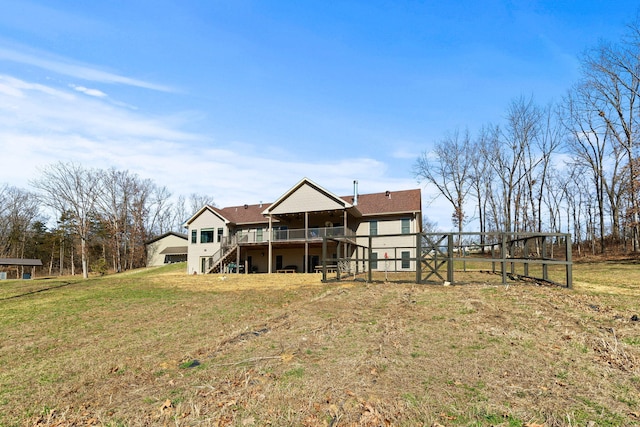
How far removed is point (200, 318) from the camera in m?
9.83

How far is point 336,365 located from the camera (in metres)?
5.37

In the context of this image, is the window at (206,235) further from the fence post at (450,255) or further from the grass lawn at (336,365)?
the fence post at (450,255)

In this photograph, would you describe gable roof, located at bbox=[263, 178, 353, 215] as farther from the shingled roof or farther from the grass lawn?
the grass lawn

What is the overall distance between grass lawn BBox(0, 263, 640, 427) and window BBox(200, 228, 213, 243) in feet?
68.9

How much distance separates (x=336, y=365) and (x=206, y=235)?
2844cm

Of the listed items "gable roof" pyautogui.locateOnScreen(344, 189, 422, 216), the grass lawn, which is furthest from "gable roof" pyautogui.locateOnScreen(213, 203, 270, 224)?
the grass lawn

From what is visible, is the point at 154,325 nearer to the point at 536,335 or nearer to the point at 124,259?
the point at 536,335

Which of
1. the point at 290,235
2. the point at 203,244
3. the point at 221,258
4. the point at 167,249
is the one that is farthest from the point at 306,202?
the point at 167,249

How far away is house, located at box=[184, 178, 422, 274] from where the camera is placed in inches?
1054

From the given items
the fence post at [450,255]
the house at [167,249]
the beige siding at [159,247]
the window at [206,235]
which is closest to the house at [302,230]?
the window at [206,235]

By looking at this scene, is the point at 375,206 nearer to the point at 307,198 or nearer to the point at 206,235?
the point at 307,198

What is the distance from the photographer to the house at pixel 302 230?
2678 centimetres

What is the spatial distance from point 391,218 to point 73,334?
73.3 feet

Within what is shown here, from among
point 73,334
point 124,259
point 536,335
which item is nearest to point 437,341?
point 536,335
